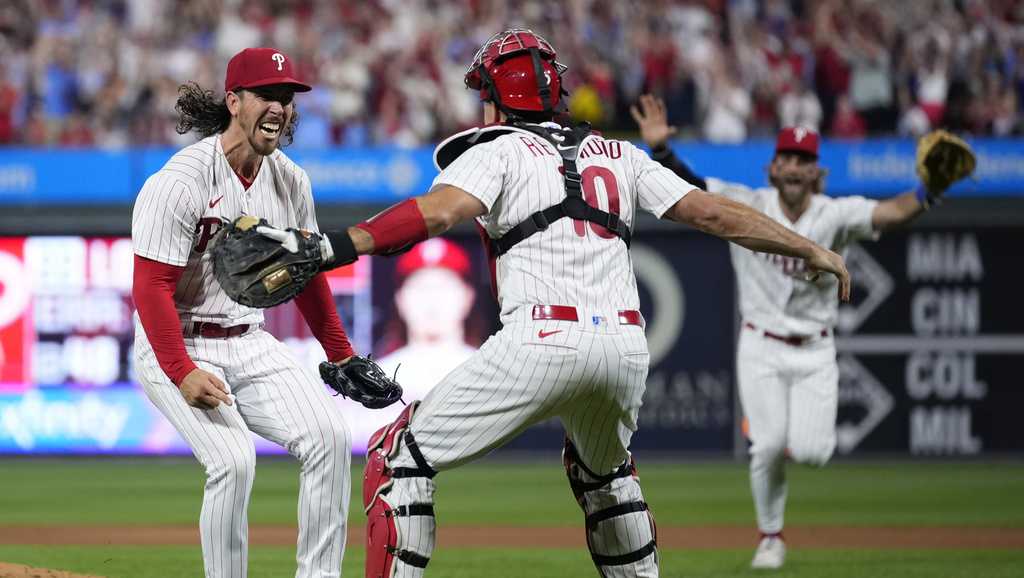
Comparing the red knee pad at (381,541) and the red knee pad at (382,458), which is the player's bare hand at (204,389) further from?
the red knee pad at (381,541)

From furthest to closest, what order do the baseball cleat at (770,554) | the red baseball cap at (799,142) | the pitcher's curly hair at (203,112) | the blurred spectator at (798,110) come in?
1. the blurred spectator at (798,110)
2. the red baseball cap at (799,142)
3. the baseball cleat at (770,554)
4. the pitcher's curly hair at (203,112)

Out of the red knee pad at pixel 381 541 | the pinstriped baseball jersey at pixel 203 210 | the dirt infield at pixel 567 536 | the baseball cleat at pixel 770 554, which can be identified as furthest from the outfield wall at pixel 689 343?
the red knee pad at pixel 381 541

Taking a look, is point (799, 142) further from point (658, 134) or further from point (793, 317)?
point (658, 134)

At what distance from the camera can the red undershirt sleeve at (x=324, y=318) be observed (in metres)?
5.48

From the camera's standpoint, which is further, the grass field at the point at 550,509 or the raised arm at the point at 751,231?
the grass field at the point at 550,509

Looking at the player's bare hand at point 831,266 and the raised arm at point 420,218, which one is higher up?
the raised arm at point 420,218

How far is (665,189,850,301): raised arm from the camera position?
15.3 feet

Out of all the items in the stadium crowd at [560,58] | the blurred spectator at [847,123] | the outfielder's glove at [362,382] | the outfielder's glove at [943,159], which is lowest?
the outfielder's glove at [362,382]

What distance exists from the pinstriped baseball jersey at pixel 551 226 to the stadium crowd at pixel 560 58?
376 inches

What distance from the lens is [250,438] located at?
5129 millimetres

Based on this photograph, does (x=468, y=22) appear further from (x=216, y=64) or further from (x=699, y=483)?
(x=699, y=483)

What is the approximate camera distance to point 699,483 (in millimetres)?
11984

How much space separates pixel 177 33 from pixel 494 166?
12205 millimetres

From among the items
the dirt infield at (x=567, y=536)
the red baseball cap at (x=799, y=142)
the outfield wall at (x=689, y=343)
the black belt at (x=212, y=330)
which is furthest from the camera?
the outfield wall at (x=689, y=343)
